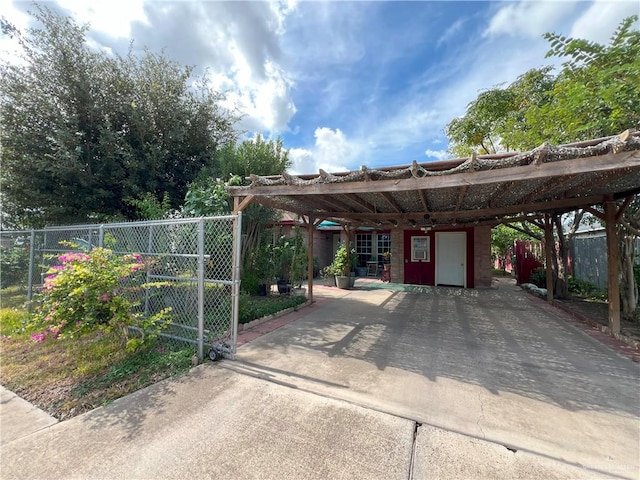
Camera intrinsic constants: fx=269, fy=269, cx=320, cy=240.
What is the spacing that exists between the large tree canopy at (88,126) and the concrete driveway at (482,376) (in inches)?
214

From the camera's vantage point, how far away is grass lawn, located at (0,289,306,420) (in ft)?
9.03

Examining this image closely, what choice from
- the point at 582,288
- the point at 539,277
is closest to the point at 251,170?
the point at 539,277

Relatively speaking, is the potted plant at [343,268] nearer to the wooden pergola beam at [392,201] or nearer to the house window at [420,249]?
the house window at [420,249]

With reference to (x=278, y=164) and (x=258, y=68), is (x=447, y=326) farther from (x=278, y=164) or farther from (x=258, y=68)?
(x=258, y=68)

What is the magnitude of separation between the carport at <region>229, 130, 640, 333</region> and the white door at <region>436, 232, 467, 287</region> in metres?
3.00

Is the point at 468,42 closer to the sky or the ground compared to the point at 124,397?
closer to the sky

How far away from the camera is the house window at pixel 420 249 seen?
1070 cm

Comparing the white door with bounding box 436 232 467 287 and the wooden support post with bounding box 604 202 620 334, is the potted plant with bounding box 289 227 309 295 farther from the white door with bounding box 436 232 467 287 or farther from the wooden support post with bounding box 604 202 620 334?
the wooden support post with bounding box 604 202 620 334

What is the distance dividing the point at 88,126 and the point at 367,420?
7968 millimetres

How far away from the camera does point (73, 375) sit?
124 inches

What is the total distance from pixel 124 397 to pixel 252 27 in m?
7.07

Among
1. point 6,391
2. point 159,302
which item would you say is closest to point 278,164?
point 159,302

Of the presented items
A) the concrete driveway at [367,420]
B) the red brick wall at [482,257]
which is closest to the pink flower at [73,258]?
the concrete driveway at [367,420]

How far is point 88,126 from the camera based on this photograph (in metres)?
6.11
